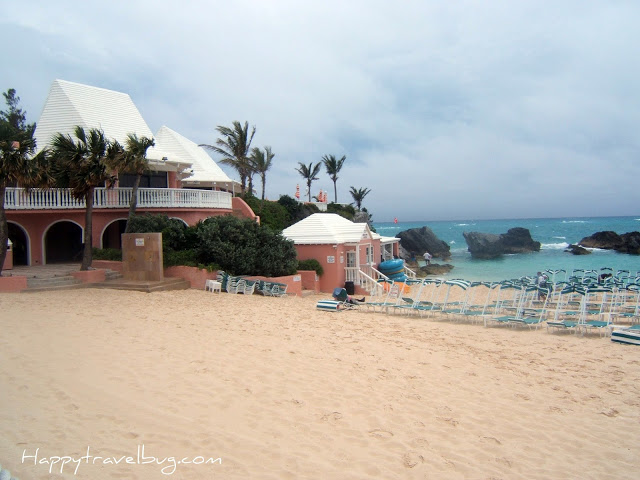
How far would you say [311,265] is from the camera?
70.6ft

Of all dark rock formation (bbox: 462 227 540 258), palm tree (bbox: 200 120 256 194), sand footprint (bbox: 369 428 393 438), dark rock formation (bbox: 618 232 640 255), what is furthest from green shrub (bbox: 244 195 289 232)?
dark rock formation (bbox: 618 232 640 255)

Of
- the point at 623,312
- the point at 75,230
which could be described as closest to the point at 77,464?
the point at 623,312

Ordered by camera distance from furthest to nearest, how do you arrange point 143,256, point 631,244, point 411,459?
1. point 631,244
2. point 143,256
3. point 411,459

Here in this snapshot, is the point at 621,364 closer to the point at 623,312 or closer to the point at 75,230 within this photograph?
the point at 623,312

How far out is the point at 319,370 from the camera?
791 centimetres

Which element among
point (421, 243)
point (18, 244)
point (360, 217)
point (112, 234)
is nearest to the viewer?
point (18, 244)

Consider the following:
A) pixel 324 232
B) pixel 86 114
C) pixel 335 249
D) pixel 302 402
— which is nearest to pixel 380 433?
pixel 302 402

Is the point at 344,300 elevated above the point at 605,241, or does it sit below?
below

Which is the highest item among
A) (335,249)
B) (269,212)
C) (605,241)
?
(269,212)

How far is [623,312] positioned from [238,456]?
15.0 metres

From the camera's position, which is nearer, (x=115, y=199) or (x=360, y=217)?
(x=115, y=199)

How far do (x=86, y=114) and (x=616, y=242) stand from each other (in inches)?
2624

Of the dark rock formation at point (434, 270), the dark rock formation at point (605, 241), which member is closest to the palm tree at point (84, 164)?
the dark rock formation at point (434, 270)

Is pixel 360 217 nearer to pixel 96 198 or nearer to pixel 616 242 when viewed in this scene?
pixel 96 198
